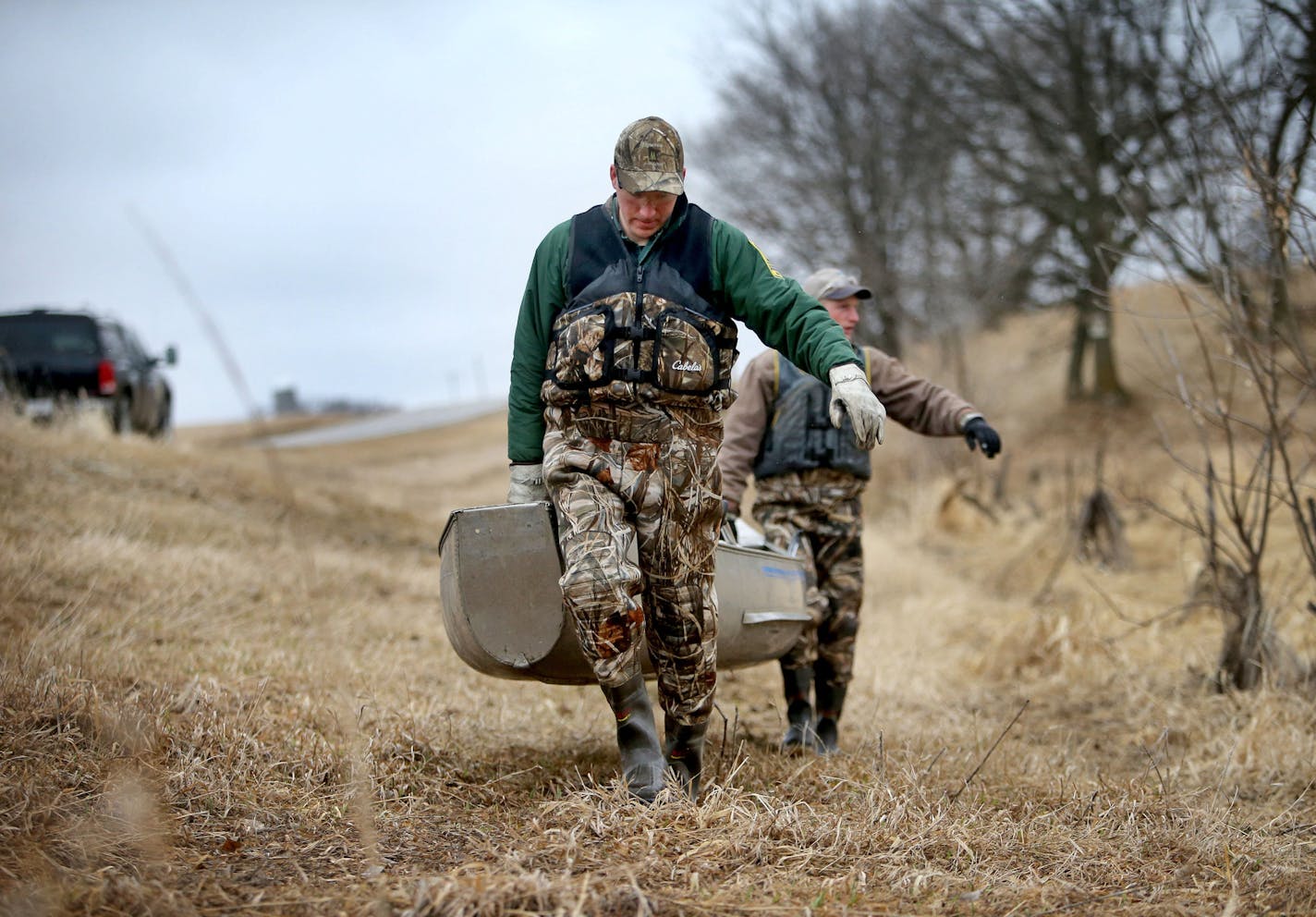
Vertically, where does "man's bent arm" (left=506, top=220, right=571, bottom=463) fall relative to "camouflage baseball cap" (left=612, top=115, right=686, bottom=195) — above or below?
below

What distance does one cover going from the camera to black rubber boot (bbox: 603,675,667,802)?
3799mm

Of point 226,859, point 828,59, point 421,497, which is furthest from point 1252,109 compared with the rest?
point 828,59

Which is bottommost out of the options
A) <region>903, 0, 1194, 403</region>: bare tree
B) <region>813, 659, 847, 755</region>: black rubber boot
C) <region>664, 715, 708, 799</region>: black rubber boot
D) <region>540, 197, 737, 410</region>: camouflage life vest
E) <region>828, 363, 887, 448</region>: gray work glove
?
<region>813, 659, 847, 755</region>: black rubber boot

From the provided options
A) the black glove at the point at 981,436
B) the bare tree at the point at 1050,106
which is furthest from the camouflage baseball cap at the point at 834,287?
the bare tree at the point at 1050,106

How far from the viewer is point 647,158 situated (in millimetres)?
3736

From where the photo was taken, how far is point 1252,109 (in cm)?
551

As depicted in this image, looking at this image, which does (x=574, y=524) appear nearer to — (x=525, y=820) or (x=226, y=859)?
(x=525, y=820)

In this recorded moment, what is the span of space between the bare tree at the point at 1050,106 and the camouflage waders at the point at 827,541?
14.4 meters

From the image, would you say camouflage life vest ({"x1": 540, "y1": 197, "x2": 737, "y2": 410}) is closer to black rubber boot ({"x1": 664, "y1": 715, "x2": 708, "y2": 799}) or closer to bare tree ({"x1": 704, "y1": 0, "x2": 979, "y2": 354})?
black rubber boot ({"x1": 664, "y1": 715, "x2": 708, "y2": 799})

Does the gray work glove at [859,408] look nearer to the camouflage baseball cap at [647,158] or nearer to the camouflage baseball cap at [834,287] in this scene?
the camouflage baseball cap at [647,158]

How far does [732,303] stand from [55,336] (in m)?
11.2

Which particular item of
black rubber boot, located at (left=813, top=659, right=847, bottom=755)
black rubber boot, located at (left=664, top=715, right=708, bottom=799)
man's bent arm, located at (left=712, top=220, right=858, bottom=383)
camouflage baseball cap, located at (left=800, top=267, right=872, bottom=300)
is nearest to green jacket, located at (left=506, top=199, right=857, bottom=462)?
man's bent arm, located at (left=712, top=220, right=858, bottom=383)

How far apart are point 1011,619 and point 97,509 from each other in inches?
262

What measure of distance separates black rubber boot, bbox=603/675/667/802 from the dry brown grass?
206 mm
